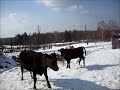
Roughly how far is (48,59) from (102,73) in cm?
471

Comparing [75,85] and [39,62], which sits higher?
[39,62]

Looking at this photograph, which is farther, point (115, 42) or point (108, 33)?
point (108, 33)

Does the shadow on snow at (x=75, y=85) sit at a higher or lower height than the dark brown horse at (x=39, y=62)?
lower

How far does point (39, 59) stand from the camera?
11.8 m

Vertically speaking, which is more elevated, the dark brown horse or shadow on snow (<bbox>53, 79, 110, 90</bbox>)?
the dark brown horse

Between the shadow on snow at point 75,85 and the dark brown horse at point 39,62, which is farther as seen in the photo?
the dark brown horse at point 39,62

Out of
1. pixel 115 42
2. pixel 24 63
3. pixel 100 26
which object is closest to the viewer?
pixel 24 63

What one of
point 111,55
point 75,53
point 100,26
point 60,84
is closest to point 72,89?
point 60,84

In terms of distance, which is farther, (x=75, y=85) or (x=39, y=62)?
(x=39, y=62)

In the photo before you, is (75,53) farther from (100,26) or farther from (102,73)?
(100,26)

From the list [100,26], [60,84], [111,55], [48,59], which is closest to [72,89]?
[60,84]

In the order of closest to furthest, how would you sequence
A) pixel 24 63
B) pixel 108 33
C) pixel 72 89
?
pixel 72 89 → pixel 24 63 → pixel 108 33

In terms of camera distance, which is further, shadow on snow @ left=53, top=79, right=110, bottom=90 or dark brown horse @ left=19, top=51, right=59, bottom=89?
dark brown horse @ left=19, top=51, right=59, bottom=89

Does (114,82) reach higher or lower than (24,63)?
lower
